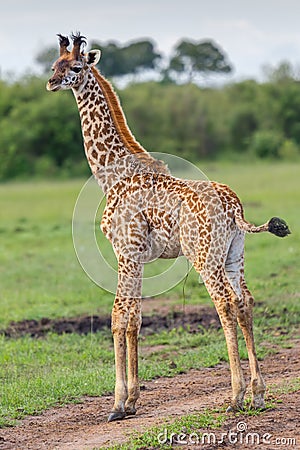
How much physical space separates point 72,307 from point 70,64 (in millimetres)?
4629

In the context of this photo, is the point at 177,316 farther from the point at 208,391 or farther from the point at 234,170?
the point at 234,170

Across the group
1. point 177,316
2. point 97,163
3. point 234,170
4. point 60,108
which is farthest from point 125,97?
point 97,163

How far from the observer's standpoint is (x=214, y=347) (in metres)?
8.27

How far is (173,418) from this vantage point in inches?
229

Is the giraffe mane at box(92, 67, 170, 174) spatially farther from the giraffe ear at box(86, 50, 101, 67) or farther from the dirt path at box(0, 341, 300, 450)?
the dirt path at box(0, 341, 300, 450)

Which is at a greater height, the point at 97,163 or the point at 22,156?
the point at 97,163

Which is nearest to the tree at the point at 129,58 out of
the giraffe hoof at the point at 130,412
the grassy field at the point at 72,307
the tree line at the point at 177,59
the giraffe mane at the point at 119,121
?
the tree line at the point at 177,59

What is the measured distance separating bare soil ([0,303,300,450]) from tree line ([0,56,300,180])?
28.1 m

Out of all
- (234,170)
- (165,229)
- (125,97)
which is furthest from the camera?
Answer: (125,97)

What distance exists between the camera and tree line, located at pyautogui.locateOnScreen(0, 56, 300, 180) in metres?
35.8

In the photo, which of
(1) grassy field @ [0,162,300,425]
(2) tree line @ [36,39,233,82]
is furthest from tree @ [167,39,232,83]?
(1) grassy field @ [0,162,300,425]

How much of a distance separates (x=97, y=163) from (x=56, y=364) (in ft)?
7.41

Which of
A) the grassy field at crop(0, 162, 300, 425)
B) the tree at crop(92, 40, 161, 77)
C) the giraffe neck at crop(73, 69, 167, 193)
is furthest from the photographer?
the tree at crop(92, 40, 161, 77)

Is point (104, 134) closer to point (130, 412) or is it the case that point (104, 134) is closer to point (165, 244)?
point (165, 244)
